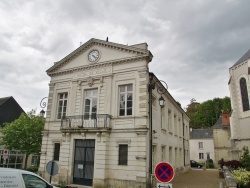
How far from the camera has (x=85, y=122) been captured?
14680 mm

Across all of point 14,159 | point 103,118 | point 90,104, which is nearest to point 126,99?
point 103,118

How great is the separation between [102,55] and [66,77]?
3.45m

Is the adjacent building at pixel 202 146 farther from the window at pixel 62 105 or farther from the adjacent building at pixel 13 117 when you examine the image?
the window at pixel 62 105

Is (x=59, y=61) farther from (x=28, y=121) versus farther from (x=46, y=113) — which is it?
(x=28, y=121)

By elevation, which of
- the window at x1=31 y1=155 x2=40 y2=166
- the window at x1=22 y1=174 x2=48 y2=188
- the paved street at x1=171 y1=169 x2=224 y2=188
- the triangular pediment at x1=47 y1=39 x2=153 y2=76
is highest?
the triangular pediment at x1=47 y1=39 x2=153 y2=76

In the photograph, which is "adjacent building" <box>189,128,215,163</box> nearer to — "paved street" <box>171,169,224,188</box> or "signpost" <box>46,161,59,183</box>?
"paved street" <box>171,169,224,188</box>

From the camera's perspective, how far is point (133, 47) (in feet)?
47.4

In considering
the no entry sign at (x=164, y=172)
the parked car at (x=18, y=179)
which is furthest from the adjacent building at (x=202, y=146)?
the parked car at (x=18, y=179)

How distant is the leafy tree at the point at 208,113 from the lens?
57.9 metres

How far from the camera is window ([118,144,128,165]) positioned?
13.4 meters

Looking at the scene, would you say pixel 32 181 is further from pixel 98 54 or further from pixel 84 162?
pixel 98 54

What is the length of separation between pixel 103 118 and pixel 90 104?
1918 millimetres

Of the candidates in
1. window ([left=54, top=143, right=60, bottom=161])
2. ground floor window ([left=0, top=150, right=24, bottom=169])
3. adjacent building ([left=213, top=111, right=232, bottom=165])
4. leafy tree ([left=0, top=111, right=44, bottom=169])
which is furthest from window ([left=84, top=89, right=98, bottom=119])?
adjacent building ([left=213, top=111, right=232, bottom=165])

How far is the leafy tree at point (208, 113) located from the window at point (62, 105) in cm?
4666
